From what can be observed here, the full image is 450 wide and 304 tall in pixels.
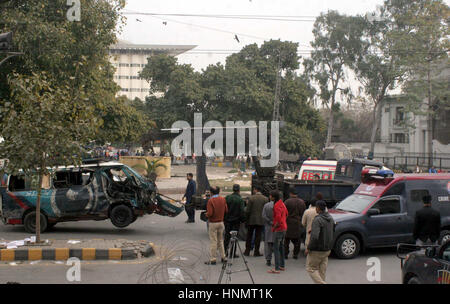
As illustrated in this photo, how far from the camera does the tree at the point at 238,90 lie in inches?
1177

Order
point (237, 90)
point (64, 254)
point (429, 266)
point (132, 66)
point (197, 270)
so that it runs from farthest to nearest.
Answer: point (132, 66) < point (237, 90) < point (64, 254) < point (197, 270) < point (429, 266)

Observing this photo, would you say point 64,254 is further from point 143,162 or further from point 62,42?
point 143,162

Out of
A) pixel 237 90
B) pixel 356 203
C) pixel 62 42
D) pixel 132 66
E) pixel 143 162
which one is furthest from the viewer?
pixel 132 66

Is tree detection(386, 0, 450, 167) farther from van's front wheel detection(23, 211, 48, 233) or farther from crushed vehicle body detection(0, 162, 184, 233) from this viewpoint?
van's front wheel detection(23, 211, 48, 233)

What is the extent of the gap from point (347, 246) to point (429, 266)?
4.48 metres

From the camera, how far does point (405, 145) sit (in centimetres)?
5144

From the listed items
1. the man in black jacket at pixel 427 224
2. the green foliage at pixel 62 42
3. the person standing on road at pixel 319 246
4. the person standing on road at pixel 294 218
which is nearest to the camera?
the person standing on road at pixel 319 246

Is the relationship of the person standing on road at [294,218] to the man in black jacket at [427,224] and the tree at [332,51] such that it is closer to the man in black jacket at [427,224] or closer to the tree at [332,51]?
the man in black jacket at [427,224]

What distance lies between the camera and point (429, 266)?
251 inches

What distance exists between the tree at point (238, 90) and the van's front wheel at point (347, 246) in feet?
56.2

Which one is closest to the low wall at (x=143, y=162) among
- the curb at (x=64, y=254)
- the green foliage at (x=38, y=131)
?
the green foliage at (x=38, y=131)

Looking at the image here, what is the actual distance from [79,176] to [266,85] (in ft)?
75.5

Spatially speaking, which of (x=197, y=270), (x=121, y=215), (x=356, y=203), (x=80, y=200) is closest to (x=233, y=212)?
(x=197, y=270)

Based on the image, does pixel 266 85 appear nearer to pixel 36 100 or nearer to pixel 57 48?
pixel 57 48
